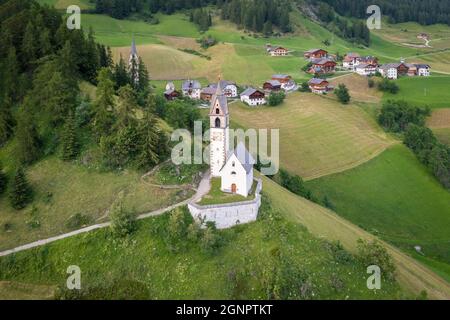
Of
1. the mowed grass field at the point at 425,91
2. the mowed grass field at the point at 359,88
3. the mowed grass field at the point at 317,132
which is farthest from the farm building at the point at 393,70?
the mowed grass field at the point at 317,132

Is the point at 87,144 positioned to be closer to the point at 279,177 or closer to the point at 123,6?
the point at 279,177

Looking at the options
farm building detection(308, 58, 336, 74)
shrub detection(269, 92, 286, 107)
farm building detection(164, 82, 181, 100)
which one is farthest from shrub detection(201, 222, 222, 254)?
farm building detection(308, 58, 336, 74)

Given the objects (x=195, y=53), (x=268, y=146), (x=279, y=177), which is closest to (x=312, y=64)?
(x=195, y=53)

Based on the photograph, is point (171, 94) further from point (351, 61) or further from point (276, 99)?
point (351, 61)

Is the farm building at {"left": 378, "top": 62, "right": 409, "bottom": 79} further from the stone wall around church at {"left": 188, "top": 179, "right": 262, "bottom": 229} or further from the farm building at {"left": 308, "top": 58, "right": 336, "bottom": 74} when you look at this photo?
the stone wall around church at {"left": 188, "top": 179, "right": 262, "bottom": 229}

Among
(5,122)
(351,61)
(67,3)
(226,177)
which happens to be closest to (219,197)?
(226,177)
